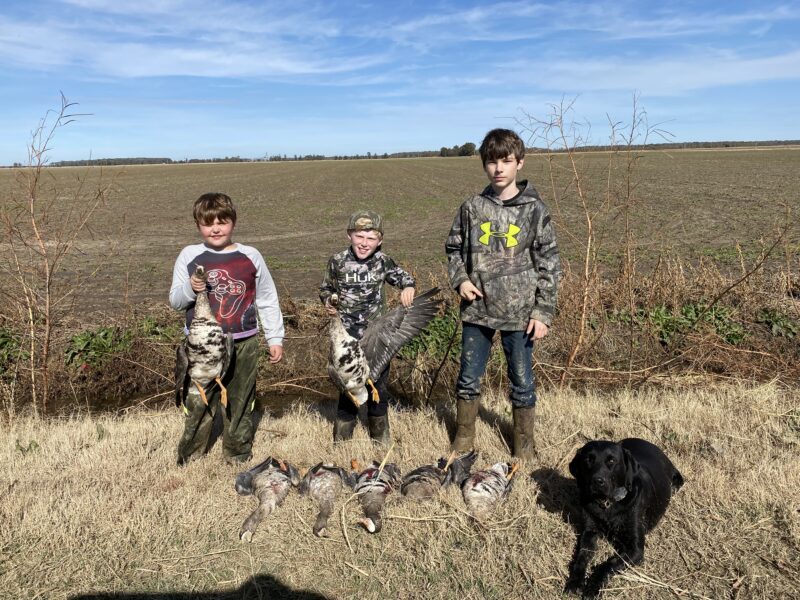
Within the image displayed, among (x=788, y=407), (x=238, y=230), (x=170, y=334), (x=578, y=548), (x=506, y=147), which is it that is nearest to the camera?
(x=578, y=548)

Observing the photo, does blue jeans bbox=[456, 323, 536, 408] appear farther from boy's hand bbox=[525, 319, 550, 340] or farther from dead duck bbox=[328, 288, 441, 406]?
dead duck bbox=[328, 288, 441, 406]

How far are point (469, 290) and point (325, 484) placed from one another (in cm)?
188

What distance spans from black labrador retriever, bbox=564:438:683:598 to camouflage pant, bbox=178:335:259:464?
2714 mm

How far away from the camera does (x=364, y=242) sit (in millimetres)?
4578

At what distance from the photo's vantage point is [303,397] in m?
7.79

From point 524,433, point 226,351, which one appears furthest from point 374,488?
point 226,351

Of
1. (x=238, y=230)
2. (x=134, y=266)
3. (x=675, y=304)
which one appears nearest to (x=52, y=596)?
(x=675, y=304)

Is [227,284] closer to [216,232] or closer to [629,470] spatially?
[216,232]

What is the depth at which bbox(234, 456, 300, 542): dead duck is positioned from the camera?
13.4 ft

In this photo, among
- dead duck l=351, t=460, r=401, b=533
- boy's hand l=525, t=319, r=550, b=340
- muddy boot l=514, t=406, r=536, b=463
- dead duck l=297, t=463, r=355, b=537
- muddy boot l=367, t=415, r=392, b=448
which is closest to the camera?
dead duck l=351, t=460, r=401, b=533

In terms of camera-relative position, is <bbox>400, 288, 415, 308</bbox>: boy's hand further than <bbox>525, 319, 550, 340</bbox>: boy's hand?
Yes

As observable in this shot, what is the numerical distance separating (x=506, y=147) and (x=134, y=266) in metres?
13.2

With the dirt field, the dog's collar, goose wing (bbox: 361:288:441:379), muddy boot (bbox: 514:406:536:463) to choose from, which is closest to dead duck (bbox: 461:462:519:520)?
muddy boot (bbox: 514:406:536:463)

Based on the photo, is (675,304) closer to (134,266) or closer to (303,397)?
(303,397)
